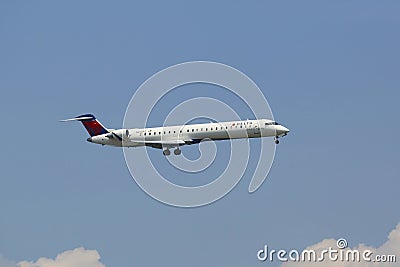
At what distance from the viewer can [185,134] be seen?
133 m

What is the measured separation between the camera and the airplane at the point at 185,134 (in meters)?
130

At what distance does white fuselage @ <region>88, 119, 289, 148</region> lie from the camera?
12988 centimetres

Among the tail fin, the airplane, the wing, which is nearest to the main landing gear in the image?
the airplane

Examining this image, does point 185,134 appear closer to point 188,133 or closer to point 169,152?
point 188,133

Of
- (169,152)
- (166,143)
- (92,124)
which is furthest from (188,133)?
(92,124)

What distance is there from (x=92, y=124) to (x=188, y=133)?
720 inches

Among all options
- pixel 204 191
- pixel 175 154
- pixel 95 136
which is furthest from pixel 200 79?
pixel 95 136

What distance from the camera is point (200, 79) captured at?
366 feet

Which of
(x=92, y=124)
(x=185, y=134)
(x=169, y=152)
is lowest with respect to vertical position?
(x=169, y=152)

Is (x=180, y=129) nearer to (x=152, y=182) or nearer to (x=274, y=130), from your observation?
(x=274, y=130)

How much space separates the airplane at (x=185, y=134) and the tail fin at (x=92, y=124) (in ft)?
5.25

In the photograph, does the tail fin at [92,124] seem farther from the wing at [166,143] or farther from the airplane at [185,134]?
the wing at [166,143]

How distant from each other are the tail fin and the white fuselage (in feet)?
8.19

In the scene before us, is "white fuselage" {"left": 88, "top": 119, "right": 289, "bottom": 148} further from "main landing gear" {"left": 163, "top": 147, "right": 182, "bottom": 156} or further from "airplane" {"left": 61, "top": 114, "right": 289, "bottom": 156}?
"main landing gear" {"left": 163, "top": 147, "right": 182, "bottom": 156}
